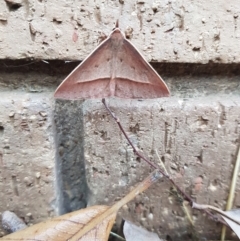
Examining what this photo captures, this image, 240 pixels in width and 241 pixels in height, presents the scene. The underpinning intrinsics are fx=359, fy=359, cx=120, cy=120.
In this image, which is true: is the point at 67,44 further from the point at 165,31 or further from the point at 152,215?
the point at 152,215

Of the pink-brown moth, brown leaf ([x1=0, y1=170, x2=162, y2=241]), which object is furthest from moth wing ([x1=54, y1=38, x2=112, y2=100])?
brown leaf ([x1=0, y1=170, x2=162, y2=241])

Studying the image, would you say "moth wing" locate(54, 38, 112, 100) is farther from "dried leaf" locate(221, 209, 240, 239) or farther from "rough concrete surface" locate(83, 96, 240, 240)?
"dried leaf" locate(221, 209, 240, 239)

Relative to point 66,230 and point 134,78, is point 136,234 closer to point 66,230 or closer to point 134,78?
point 66,230

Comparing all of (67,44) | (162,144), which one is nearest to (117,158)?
(162,144)

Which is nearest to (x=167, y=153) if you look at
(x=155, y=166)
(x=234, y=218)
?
(x=155, y=166)

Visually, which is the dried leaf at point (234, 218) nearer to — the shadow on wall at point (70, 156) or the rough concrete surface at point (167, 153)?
the rough concrete surface at point (167, 153)

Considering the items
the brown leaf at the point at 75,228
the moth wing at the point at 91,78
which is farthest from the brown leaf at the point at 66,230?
the moth wing at the point at 91,78
